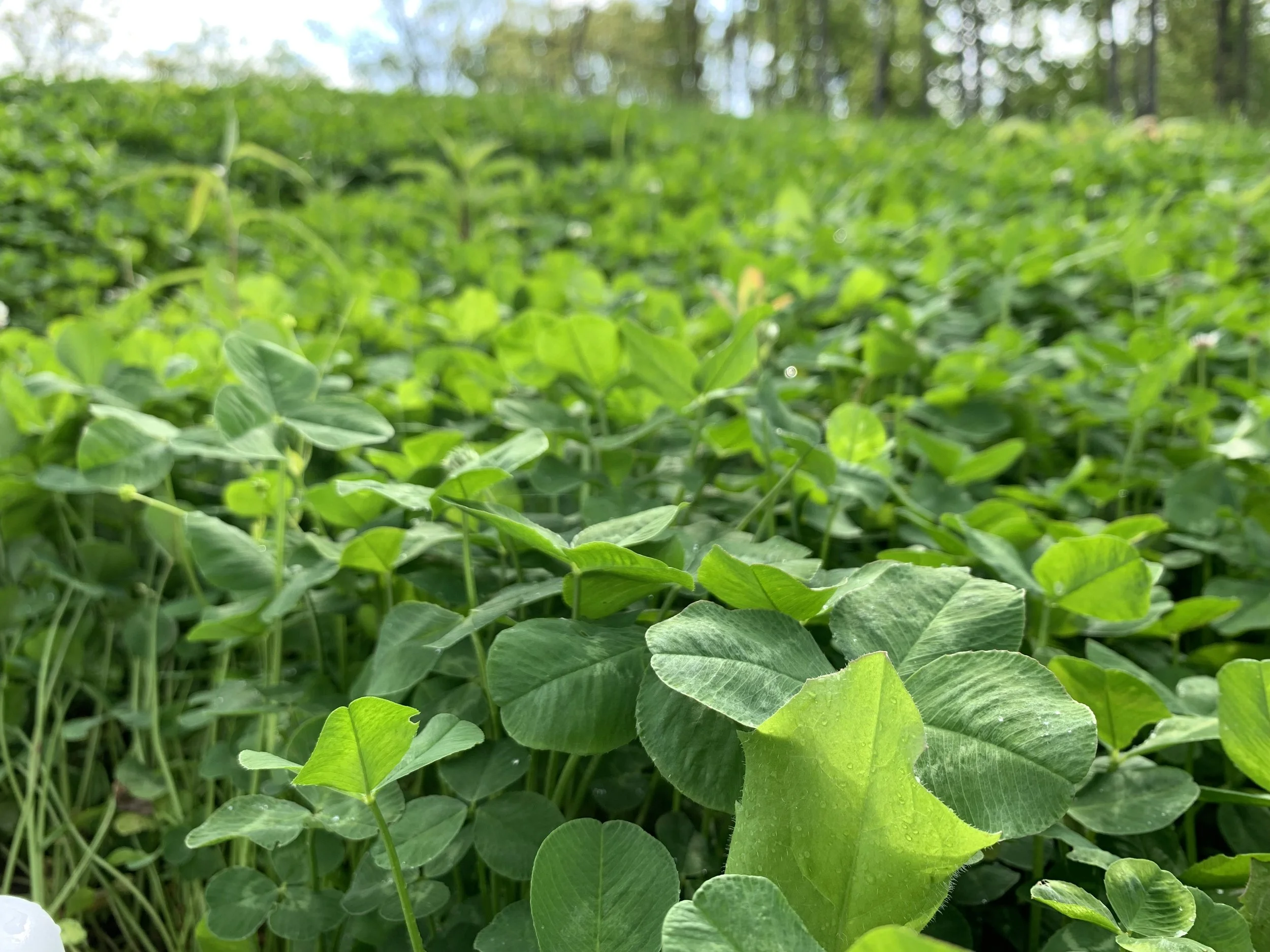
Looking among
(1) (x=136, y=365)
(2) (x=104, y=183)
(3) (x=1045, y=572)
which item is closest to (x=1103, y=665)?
(3) (x=1045, y=572)

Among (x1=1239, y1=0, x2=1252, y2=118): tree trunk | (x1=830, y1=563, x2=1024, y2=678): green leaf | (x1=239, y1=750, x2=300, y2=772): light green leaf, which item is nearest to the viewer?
(x1=239, y1=750, x2=300, y2=772): light green leaf

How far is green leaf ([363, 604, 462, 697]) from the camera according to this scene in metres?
0.68

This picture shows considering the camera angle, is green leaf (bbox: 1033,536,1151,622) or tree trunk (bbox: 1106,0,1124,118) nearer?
green leaf (bbox: 1033,536,1151,622)

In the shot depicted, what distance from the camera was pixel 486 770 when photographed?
676 mm

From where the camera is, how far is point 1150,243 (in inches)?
72.9

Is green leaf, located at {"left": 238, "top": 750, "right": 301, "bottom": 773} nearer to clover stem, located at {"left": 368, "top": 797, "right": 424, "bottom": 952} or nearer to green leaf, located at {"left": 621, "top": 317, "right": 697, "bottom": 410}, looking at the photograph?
clover stem, located at {"left": 368, "top": 797, "right": 424, "bottom": 952}

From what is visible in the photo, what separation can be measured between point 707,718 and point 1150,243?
175 cm

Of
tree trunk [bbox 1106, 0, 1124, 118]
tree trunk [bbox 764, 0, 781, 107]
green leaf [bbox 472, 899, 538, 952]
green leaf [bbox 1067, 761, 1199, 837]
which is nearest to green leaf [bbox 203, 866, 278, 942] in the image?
green leaf [bbox 472, 899, 538, 952]

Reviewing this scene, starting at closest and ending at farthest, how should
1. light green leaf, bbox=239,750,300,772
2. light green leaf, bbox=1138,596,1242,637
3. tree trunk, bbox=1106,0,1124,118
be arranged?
light green leaf, bbox=239,750,300,772 → light green leaf, bbox=1138,596,1242,637 → tree trunk, bbox=1106,0,1124,118

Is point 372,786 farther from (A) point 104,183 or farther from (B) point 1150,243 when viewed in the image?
(A) point 104,183

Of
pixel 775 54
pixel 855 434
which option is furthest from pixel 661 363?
pixel 775 54

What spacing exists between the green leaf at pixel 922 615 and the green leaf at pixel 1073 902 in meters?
0.14

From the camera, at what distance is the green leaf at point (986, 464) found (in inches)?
38.9

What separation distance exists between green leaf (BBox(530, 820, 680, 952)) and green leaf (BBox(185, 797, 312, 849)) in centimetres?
22
